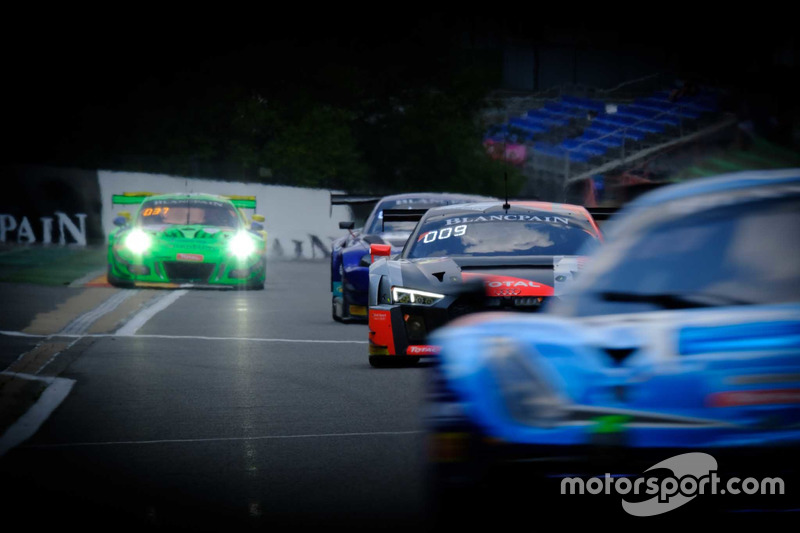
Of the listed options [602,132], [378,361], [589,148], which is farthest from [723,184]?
[602,132]

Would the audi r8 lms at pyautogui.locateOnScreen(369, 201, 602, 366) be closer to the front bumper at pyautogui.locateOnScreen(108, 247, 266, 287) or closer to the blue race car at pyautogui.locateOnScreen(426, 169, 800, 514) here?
the blue race car at pyautogui.locateOnScreen(426, 169, 800, 514)

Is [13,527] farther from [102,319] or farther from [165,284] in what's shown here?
[165,284]

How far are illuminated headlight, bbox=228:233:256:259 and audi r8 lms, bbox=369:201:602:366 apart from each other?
8.70m

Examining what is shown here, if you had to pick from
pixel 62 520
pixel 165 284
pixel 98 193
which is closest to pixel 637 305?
pixel 62 520

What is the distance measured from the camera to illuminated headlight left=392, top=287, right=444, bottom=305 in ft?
32.9

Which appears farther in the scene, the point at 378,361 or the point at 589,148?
the point at 589,148

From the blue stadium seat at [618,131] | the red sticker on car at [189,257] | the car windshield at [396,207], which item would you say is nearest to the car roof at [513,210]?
the car windshield at [396,207]

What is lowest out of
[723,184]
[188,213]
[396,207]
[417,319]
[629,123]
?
[417,319]

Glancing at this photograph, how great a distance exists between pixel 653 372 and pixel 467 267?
6.18 m

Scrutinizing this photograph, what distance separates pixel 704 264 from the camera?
4.68m

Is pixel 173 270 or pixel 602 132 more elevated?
pixel 602 132

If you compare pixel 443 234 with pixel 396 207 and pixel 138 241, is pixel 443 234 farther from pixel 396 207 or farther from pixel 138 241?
pixel 138 241

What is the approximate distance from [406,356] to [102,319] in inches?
238

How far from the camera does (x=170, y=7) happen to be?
4147cm
